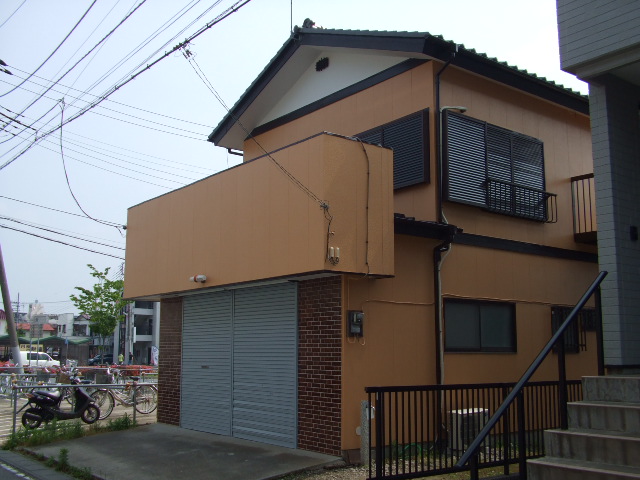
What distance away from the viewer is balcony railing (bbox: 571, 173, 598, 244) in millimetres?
14055

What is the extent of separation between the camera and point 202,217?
12258mm

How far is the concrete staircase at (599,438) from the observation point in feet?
18.7

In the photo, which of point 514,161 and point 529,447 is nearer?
point 529,447

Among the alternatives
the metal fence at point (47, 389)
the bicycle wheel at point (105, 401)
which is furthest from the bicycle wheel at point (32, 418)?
the bicycle wheel at point (105, 401)

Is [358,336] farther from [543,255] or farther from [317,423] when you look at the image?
[543,255]

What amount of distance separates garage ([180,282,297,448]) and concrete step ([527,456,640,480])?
5146 mm

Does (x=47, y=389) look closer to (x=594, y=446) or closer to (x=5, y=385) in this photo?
(x=5, y=385)

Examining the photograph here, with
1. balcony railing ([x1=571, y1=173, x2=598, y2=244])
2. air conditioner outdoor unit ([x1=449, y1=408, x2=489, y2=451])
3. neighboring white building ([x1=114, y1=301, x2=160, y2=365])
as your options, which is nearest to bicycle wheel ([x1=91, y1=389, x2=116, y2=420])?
air conditioner outdoor unit ([x1=449, y1=408, x2=489, y2=451])

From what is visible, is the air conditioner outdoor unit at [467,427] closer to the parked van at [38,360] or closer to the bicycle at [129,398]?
the bicycle at [129,398]

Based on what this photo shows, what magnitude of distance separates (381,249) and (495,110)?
4.82m

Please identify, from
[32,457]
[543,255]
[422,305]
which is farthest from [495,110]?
[32,457]

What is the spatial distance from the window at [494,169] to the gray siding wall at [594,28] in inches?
155

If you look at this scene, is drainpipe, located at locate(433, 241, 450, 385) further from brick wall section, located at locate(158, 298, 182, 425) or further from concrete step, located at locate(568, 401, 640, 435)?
brick wall section, located at locate(158, 298, 182, 425)

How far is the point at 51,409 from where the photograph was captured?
545 inches
